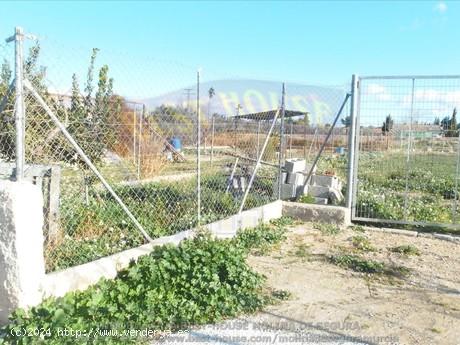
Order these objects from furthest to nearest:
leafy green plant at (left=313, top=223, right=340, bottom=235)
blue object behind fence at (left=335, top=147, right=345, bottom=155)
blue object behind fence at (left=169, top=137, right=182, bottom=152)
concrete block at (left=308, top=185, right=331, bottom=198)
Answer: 1. blue object behind fence at (left=335, top=147, right=345, bottom=155)
2. concrete block at (left=308, top=185, right=331, bottom=198)
3. blue object behind fence at (left=169, top=137, right=182, bottom=152)
4. leafy green plant at (left=313, top=223, right=340, bottom=235)

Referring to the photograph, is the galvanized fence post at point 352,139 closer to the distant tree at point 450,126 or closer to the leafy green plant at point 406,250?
the distant tree at point 450,126

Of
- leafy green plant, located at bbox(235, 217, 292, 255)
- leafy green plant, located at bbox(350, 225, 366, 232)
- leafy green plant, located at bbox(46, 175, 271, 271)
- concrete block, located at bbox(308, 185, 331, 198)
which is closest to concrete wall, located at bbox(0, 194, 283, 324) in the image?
leafy green plant, located at bbox(46, 175, 271, 271)

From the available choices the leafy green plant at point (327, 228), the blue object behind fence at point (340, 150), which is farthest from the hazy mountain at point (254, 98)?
the blue object behind fence at point (340, 150)

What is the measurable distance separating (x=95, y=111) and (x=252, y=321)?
3644mm

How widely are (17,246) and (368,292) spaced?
3.56 meters

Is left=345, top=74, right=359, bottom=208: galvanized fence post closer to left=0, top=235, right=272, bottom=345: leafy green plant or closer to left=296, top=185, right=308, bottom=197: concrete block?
left=296, top=185, right=308, bottom=197: concrete block

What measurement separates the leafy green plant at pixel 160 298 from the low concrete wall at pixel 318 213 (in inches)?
136

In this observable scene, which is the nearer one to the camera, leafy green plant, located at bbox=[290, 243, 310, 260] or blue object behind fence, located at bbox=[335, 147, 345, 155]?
leafy green plant, located at bbox=[290, 243, 310, 260]

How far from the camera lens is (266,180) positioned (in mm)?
10680

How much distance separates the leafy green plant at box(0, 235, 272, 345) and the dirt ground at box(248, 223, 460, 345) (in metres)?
0.39

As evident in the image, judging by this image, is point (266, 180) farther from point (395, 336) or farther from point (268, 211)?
point (395, 336)

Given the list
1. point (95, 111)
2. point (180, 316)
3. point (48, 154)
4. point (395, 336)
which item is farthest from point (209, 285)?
point (95, 111)

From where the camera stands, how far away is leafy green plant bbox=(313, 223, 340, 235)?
287 inches

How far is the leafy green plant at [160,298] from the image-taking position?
3402 mm
